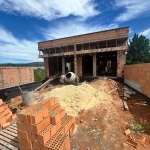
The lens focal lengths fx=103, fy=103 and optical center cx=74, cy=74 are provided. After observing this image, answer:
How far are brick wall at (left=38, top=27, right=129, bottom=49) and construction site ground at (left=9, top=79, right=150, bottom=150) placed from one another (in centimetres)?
670

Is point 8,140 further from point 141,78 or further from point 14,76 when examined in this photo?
point 14,76

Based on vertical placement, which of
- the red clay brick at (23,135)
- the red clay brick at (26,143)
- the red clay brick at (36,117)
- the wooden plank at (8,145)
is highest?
the red clay brick at (36,117)

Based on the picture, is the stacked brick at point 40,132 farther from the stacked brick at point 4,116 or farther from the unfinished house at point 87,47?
the unfinished house at point 87,47

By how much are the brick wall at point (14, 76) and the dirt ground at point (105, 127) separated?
436 inches

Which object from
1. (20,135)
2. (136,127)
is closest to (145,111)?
(136,127)

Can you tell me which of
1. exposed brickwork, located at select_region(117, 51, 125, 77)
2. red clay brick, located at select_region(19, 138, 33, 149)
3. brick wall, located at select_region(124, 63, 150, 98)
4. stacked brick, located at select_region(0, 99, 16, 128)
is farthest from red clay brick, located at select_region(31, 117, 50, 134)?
exposed brickwork, located at select_region(117, 51, 125, 77)

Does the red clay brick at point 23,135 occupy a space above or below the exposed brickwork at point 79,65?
below

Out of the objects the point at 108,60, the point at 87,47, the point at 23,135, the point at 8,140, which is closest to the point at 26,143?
the point at 23,135

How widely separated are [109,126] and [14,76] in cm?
1341

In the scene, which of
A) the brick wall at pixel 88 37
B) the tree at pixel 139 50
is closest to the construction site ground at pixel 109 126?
the brick wall at pixel 88 37

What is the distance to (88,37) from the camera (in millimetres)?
11289

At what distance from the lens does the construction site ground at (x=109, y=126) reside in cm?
309

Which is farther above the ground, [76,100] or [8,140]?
[76,100]

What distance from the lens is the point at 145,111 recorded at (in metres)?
4.92
